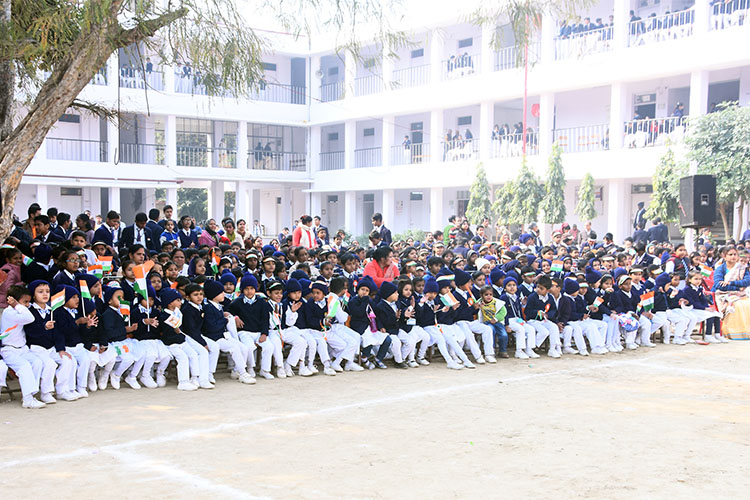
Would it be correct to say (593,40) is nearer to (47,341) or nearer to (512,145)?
(512,145)

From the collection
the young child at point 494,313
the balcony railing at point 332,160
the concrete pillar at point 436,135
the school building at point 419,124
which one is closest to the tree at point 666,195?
the school building at point 419,124

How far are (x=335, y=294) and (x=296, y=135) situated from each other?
26781 millimetres

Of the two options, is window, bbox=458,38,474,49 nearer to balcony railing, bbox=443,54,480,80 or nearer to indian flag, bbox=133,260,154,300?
balcony railing, bbox=443,54,480,80

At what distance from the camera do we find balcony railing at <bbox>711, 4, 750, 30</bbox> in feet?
64.4

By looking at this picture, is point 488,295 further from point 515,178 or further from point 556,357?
point 515,178

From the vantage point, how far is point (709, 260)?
1487cm

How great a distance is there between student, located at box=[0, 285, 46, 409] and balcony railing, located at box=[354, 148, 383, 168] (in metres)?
25.0

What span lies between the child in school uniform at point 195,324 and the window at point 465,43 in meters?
23.2

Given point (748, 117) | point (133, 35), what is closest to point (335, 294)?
point (133, 35)

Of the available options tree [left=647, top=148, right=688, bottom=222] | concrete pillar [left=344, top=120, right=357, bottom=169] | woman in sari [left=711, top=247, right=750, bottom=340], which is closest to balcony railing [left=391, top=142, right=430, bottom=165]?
concrete pillar [left=344, top=120, right=357, bottom=169]

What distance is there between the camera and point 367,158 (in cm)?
3272

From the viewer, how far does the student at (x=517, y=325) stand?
33.7ft

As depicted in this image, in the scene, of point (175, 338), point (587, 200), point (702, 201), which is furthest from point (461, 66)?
point (175, 338)

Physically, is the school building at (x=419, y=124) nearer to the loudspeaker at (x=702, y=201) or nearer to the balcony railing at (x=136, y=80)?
the balcony railing at (x=136, y=80)
